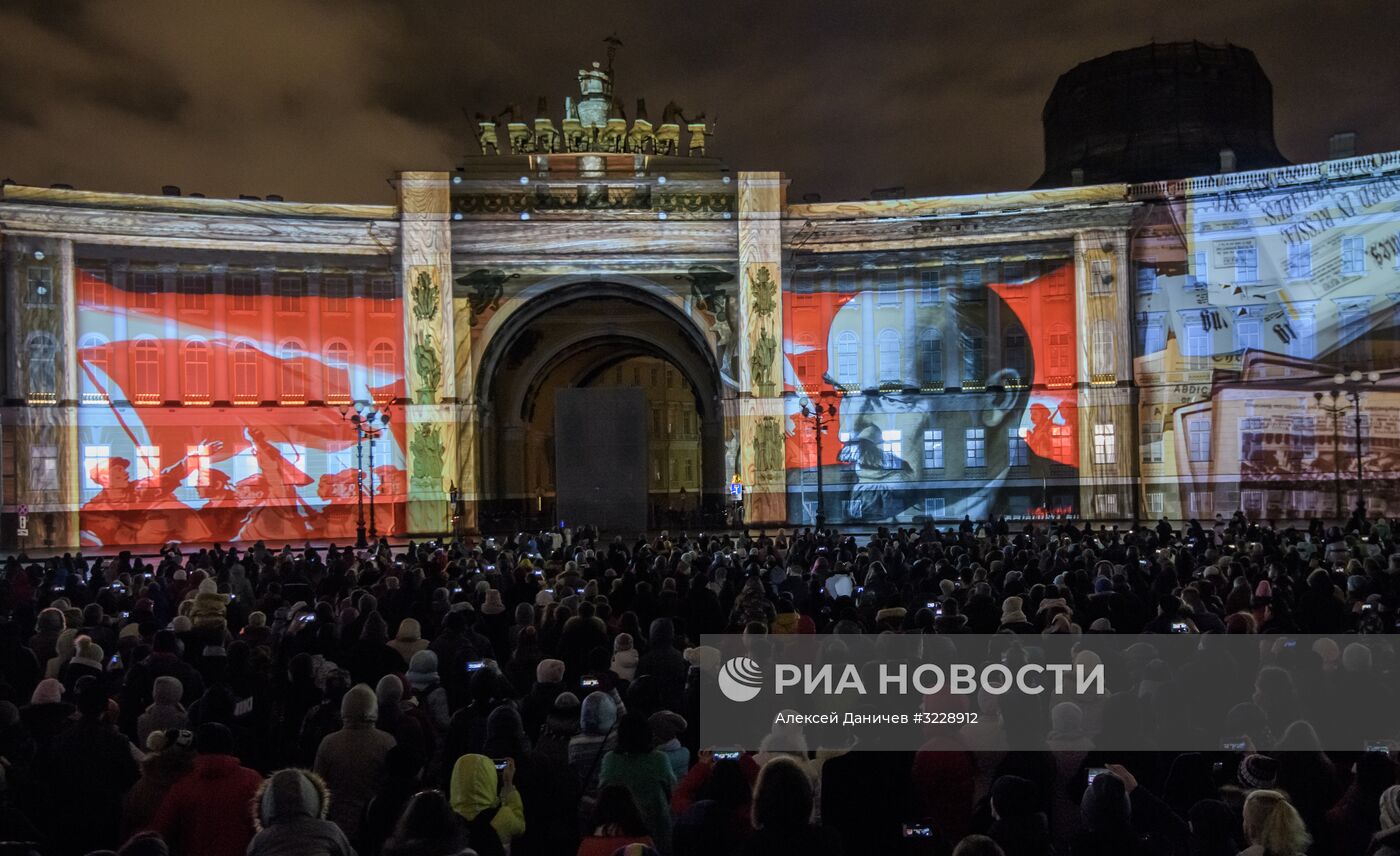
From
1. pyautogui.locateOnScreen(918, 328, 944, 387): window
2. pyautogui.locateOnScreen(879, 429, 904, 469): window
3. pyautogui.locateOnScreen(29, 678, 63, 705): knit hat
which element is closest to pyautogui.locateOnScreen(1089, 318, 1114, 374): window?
pyautogui.locateOnScreen(918, 328, 944, 387): window

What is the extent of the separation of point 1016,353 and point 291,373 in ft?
97.9

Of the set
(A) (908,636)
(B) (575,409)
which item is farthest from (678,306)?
(A) (908,636)

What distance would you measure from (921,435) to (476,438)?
1894 cm

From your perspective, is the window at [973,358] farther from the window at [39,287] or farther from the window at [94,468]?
the window at [39,287]

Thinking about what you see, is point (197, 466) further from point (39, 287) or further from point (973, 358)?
point (973, 358)

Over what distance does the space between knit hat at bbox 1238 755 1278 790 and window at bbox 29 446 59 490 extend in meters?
45.6

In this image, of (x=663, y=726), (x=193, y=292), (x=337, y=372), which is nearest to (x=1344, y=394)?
(x=337, y=372)

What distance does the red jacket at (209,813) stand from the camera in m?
6.30

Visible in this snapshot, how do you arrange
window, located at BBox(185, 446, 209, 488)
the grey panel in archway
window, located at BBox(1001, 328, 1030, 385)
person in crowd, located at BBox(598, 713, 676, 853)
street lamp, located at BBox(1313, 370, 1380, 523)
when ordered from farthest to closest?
window, located at BBox(1001, 328, 1030, 385) → window, located at BBox(185, 446, 209, 488) → the grey panel in archway → street lamp, located at BBox(1313, 370, 1380, 523) → person in crowd, located at BBox(598, 713, 676, 853)

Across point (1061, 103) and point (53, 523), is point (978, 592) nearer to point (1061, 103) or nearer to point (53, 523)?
point (53, 523)

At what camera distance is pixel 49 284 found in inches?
1726

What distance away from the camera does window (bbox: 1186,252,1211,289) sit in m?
46.5

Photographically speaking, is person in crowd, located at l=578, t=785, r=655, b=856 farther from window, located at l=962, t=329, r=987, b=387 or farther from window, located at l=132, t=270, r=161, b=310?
window, located at l=132, t=270, r=161, b=310

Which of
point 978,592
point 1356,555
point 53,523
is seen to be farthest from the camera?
point 53,523
